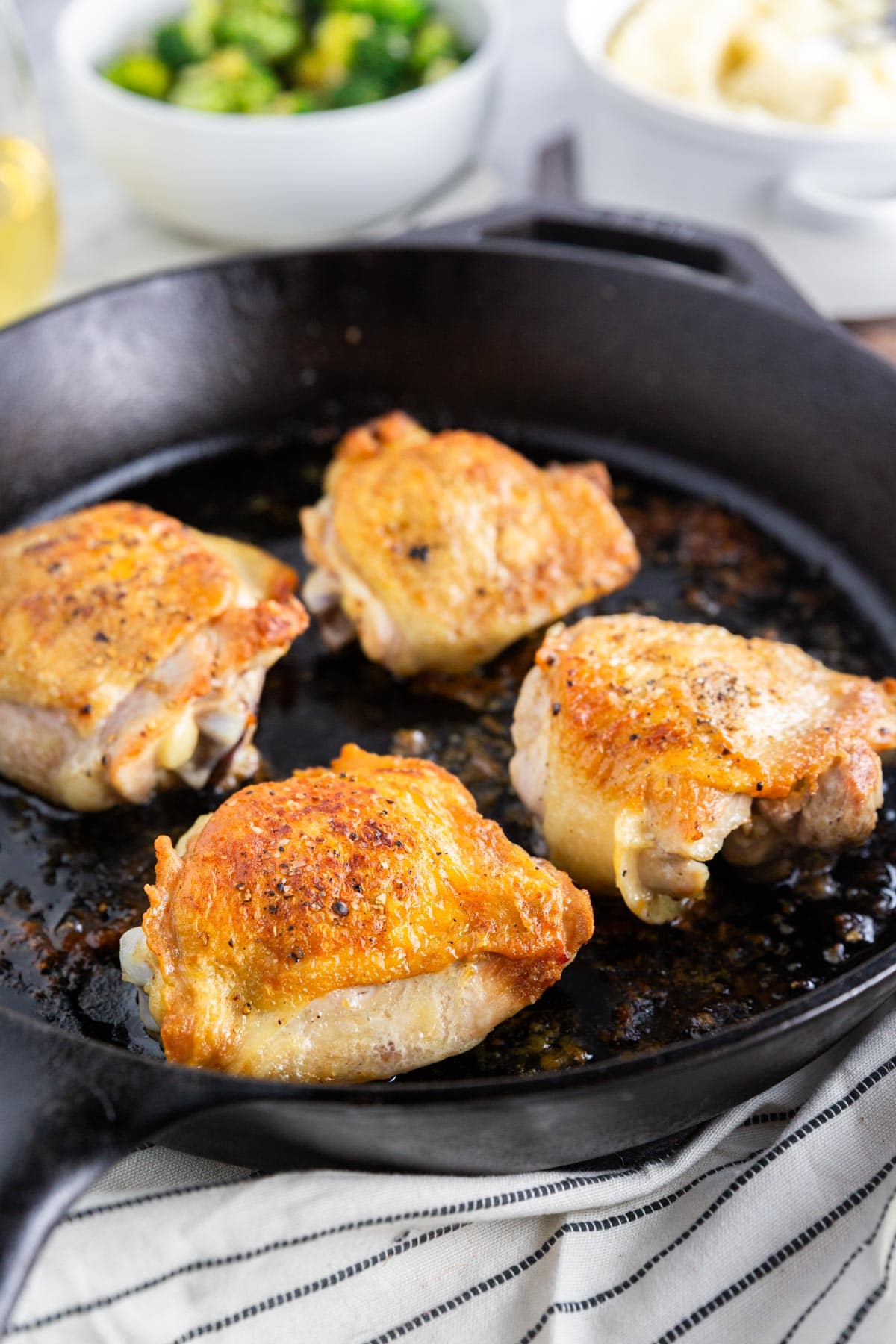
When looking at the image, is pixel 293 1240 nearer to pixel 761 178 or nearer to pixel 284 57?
pixel 761 178

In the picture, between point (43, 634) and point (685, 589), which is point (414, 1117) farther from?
point (685, 589)

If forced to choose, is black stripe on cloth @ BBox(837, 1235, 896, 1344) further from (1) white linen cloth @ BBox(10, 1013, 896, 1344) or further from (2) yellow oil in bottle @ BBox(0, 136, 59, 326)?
(2) yellow oil in bottle @ BBox(0, 136, 59, 326)

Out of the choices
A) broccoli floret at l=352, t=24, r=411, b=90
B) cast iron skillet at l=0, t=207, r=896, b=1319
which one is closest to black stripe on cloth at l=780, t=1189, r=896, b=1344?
cast iron skillet at l=0, t=207, r=896, b=1319

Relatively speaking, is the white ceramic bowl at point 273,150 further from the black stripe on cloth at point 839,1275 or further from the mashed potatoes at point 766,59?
the black stripe on cloth at point 839,1275

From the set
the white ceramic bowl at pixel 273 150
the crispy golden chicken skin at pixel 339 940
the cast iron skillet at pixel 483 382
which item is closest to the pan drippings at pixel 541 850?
the cast iron skillet at pixel 483 382

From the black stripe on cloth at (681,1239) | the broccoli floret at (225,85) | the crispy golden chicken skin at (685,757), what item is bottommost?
the black stripe on cloth at (681,1239)

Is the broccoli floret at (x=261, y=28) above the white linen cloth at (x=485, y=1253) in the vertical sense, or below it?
above
